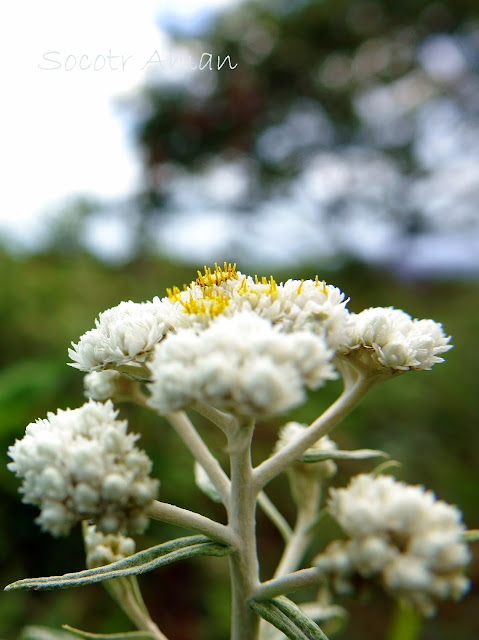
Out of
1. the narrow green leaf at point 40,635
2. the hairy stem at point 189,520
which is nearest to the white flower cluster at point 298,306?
the hairy stem at point 189,520

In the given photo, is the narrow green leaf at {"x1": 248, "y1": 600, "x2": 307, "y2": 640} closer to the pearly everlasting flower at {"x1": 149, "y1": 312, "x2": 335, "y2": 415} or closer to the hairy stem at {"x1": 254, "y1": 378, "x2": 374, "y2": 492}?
the hairy stem at {"x1": 254, "y1": 378, "x2": 374, "y2": 492}

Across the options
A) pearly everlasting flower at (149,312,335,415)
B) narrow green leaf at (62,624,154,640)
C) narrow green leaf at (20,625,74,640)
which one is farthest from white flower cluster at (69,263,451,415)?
narrow green leaf at (20,625,74,640)

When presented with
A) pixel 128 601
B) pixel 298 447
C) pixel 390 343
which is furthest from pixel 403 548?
pixel 128 601

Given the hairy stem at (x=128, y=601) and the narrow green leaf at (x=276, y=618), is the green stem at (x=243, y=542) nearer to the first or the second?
the narrow green leaf at (x=276, y=618)

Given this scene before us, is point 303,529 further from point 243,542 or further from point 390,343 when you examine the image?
point 390,343

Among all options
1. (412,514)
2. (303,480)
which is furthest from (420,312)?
(412,514)

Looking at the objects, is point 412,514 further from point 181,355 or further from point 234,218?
point 234,218
